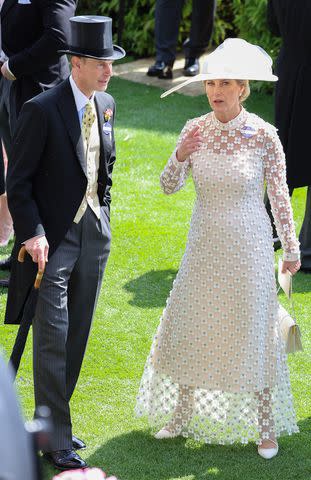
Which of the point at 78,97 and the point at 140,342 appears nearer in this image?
the point at 78,97

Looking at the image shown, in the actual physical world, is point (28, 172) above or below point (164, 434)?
above

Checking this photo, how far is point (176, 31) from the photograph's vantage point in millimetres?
11562

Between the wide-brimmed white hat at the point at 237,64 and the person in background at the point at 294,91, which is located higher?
the wide-brimmed white hat at the point at 237,64

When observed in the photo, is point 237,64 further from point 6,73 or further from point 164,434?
point 6,73

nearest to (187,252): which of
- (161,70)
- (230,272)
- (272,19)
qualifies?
(230,272)

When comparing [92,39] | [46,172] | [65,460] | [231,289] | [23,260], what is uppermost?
[92,39]

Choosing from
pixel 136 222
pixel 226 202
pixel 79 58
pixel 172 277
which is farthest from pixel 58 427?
pixel 136 222

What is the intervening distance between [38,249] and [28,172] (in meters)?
0.33

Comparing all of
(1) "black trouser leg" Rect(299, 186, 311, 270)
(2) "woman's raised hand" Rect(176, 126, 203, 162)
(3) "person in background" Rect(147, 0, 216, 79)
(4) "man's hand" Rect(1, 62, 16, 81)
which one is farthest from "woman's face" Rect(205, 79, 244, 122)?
(3) "person in background" Rect(147, 0, 216, 79)

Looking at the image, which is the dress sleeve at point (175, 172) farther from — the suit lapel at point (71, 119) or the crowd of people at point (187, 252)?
the suit lapel at point (71, 119)

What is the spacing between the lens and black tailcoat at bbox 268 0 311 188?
23.8ft

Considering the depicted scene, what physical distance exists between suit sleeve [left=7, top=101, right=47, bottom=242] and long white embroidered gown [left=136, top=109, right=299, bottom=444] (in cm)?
69

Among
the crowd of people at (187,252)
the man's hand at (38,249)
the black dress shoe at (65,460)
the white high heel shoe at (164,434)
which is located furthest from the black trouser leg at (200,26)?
the black dress shoe at (65,460)

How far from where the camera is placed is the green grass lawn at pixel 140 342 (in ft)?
16.2
